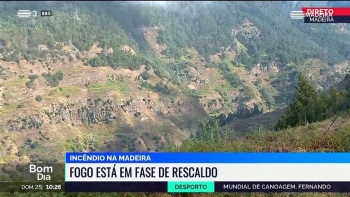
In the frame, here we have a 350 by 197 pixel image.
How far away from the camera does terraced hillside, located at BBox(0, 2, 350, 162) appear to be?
5223 mm

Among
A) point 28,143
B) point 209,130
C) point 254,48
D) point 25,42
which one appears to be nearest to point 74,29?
point 25,42

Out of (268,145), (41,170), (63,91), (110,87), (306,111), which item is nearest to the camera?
(41,170)

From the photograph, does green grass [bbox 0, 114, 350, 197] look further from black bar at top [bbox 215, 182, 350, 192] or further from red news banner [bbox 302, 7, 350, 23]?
red news banner [bbox 302, 7, 350, 23]

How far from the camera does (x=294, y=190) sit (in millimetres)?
5328

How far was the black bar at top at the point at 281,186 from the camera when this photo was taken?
5270mm

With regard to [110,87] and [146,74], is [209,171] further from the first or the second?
[110,87]

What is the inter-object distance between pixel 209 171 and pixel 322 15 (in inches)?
112

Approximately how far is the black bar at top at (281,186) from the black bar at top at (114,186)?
2.87ft

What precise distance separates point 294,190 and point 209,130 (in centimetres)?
184

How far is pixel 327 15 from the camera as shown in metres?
5.42

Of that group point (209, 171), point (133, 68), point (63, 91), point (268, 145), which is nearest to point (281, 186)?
point (209, 171)

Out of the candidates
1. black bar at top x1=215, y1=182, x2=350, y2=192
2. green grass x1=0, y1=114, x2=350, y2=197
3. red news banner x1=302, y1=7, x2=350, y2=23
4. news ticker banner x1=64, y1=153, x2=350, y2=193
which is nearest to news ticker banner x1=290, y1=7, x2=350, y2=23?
red news banner x1=302, y1=7, x2=350, y2=23

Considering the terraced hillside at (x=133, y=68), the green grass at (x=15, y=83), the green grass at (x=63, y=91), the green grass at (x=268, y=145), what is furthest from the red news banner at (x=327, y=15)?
the green grass at (x=15, y=83)

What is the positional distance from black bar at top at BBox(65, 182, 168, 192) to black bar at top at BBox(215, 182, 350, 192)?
88 cm
